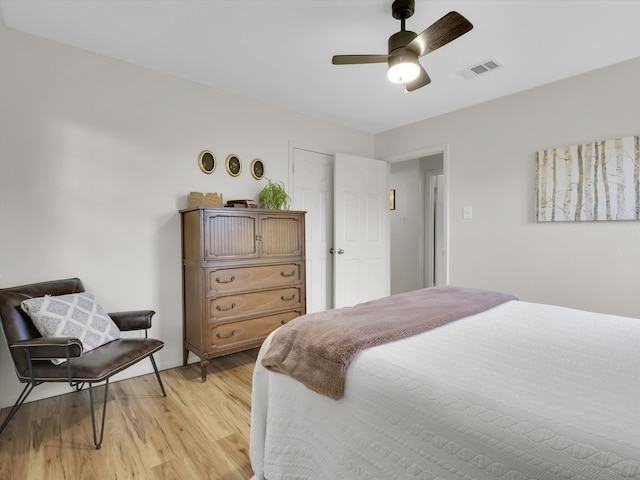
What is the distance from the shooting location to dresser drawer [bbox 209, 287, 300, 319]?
8.69 ft

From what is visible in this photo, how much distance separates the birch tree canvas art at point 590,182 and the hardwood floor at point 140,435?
2971mm

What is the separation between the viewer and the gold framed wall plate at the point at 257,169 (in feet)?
10.9

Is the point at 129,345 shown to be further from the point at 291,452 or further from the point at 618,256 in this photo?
the point at 618,256

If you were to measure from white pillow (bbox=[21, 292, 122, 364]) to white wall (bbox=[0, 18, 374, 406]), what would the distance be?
33 centimetres

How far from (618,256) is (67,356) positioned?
12.5 feet

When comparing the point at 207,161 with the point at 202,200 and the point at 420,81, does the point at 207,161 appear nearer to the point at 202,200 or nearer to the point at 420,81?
the point at 202,200

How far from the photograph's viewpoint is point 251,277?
283cm

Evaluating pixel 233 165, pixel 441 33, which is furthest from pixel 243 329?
pixel 441 33

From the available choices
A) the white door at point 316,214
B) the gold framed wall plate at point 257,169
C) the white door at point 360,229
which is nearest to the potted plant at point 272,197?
the gold framed wall plate at point 257,169

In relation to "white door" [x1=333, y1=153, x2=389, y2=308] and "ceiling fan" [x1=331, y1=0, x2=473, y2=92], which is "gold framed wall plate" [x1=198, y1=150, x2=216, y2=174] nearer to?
"white door" [x1=333, y1=153, x2=389, y2=308]

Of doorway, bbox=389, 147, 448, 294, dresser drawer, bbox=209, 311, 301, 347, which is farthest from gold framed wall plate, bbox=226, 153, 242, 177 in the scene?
doorway, bbox=389, 147, 448, 294

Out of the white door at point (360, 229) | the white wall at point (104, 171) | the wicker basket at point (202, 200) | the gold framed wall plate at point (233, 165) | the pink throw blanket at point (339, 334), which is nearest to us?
the pink throw blanket at point (339, 334)

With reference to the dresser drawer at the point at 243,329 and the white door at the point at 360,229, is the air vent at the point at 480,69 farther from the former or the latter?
the dresser drawer at the point at 243,329

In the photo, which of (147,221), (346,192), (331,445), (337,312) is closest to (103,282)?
(147,221)
